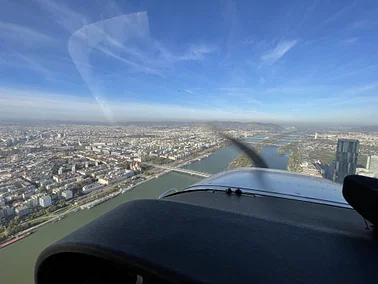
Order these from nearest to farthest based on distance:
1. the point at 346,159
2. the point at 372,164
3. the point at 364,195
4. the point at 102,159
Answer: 1. the point at 364,195
2. the point at 372,164
3. the point at 346,159
4. the point at 102,159

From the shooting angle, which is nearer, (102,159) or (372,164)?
(372,164)

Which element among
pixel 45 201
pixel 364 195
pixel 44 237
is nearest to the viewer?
pixel 364 195

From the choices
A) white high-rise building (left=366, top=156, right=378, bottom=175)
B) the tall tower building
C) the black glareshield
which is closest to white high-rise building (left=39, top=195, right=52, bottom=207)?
the black glareshield

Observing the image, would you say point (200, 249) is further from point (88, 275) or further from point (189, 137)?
point (189, 137)

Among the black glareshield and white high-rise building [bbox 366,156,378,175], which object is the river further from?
white high-rise building [bbox 366,156,378,175]

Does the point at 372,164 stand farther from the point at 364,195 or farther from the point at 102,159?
the point at 102,159

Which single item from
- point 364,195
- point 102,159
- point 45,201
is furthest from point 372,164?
point 102,159

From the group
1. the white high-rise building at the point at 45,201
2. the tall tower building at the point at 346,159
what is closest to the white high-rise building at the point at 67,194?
the white high-rise building at the point at 45,201
